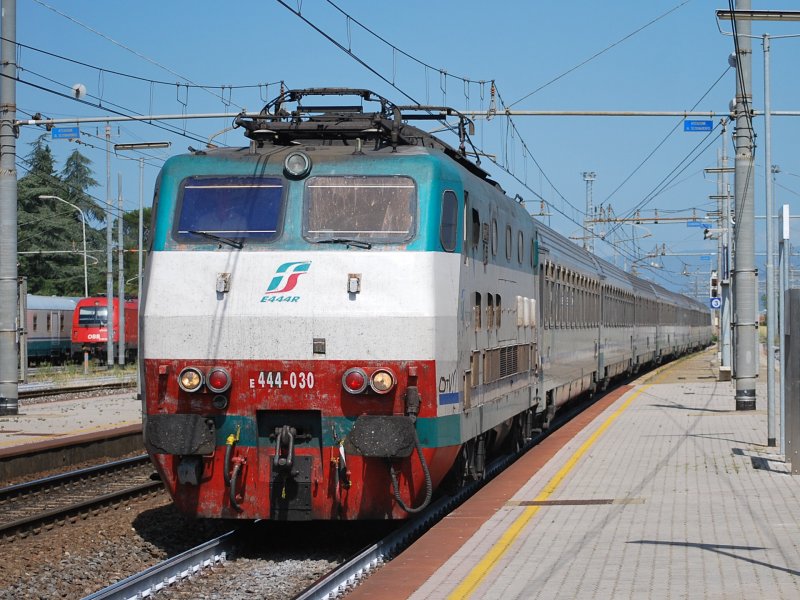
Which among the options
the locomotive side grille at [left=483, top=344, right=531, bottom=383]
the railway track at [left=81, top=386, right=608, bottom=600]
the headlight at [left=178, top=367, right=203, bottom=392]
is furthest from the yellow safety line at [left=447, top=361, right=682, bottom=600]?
the headlight at [left=178, top=367, right=203, bottom=392]

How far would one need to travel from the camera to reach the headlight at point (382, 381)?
9.86 meters

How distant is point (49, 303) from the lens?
58250mm

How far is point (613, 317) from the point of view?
1204 inches

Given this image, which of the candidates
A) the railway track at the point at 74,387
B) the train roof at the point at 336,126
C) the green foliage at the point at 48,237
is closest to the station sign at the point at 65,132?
the railway track at the point at 74,387

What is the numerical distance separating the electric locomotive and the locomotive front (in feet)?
0.04

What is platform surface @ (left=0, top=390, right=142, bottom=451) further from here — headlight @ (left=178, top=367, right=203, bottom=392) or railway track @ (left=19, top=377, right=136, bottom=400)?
headlight @ (left=178, top=367, right=203, bottom=392)

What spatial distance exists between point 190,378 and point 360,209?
2055 millimetres

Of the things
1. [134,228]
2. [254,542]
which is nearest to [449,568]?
[254,542]

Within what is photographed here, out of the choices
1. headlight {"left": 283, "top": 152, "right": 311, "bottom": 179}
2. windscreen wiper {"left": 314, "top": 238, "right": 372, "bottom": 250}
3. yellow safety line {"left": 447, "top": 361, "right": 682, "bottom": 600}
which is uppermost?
headlight {"left": 283, "top": 152, "right": 311, "bottom": 179}

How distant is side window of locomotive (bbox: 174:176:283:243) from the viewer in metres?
10.4

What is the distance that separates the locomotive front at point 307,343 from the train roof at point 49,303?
152 feet

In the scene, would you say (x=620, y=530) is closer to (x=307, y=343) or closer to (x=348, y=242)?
(x=307, y=343)

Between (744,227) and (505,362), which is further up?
(744,227)

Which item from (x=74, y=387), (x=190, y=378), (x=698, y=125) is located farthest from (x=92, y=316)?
(x=190, y=378)
